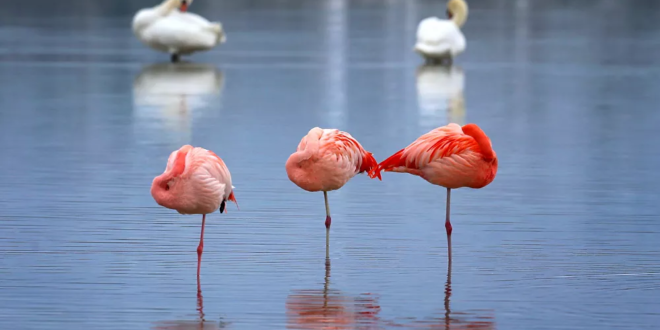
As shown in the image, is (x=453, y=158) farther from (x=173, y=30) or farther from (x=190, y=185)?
(x=173, y=30)

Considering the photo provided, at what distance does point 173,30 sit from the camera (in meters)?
20.6

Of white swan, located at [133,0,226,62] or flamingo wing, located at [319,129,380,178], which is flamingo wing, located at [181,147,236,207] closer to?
flamingo wing, located at [319,129,380,178]

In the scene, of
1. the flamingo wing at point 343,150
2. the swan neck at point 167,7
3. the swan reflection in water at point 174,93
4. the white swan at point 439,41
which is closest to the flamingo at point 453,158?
the flamingo wing at point 343,150

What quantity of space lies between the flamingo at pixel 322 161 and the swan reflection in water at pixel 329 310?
87cm

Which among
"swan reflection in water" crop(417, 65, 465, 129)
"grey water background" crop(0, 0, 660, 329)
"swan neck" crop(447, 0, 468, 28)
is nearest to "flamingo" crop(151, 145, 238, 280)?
"grey water background" crop(0, 0, 660, 329)

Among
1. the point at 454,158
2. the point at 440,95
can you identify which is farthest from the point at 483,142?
the point at 440,95

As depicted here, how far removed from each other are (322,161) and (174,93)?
9.28 m

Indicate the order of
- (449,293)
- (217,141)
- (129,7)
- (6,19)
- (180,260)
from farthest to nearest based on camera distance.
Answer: (129,7) → (6,19) → (217,141) → (180,260) → (449,293)

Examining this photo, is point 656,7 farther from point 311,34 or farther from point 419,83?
point 419,83

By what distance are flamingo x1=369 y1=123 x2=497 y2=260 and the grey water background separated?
0.45 metres

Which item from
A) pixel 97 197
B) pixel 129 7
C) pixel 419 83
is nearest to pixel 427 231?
pixel 97 197

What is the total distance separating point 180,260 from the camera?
7.09m

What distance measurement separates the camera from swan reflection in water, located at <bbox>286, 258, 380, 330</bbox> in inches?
230

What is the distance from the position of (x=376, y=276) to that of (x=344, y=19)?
28.6 metres
